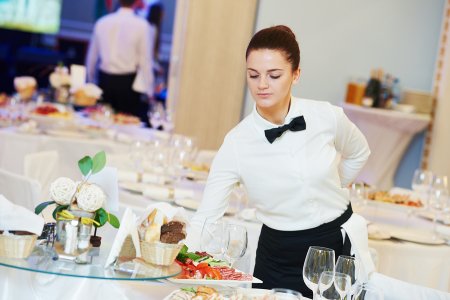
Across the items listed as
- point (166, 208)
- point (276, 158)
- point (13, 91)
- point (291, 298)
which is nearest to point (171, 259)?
point (166, 208)

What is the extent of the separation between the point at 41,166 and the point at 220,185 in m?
2.03

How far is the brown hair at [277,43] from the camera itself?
118 inches

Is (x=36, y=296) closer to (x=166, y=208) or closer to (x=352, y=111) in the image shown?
(x=166, y=208)

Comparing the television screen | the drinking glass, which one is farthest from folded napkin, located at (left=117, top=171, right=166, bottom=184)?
the television screen

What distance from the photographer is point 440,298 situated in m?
2.64

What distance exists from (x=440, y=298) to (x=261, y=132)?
2.84ft

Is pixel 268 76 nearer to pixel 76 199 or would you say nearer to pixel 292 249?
pixel 292 249

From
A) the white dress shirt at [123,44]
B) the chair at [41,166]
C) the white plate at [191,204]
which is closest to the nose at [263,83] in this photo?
the white plate at [191,204]

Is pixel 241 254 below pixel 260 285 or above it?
above

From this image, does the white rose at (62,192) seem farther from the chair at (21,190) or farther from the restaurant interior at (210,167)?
the chair at (21,190)

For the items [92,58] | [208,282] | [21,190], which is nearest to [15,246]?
[208,282]

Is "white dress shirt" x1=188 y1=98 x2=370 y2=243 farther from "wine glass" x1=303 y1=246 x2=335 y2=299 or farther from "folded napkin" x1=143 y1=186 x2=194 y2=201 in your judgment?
"folded napkin" x1=143 y1=186 x2=194 y2=201

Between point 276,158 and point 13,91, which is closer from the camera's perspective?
point 276,158

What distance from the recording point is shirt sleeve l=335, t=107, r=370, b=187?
3252 mm
